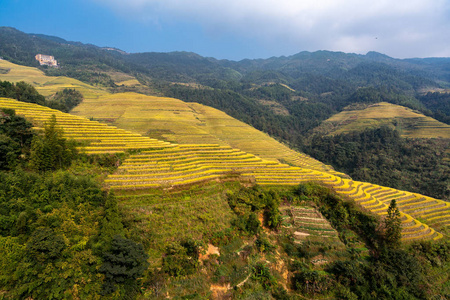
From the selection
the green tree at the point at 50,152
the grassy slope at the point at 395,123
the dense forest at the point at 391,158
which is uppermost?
the grassy slope at the point at 395,123

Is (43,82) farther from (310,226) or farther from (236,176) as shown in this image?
(310,226)

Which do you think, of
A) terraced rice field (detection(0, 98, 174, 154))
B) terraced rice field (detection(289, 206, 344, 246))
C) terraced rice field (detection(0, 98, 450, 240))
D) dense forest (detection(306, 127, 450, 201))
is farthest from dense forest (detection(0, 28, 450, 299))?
dense forest (detection(306, 127, 450, 201))

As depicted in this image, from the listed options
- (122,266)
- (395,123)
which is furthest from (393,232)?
(395,123)

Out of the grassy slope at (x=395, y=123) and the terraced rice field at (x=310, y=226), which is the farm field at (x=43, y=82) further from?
the grassy slope at (x=395, y=123)

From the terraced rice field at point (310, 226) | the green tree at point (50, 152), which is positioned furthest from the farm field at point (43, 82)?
the terraced rice field at point (310, 226)

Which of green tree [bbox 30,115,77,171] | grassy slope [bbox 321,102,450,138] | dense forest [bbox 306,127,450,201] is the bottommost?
dense forest [bbox 306,127,450,201]

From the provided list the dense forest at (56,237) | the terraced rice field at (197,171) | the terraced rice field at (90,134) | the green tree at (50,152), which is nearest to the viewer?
the dense forest at (56,237)

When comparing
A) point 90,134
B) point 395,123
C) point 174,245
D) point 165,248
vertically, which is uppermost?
point 395,123

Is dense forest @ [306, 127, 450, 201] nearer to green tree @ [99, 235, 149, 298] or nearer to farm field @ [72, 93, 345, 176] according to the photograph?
farm field @ [72, 93, 345, 176]

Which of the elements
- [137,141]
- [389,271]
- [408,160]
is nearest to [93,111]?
[137,141]
